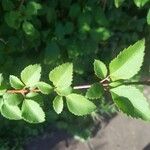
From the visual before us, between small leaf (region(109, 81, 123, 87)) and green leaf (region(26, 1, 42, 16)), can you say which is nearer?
small leaf (region(109, 81, 123, 87))

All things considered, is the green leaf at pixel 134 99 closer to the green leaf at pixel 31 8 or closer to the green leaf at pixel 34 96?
the green leaf at pixel 34 96

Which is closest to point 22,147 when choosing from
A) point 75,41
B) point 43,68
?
point 43,68

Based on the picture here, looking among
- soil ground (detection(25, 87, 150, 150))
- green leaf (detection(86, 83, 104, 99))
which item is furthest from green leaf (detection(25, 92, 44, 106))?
soil ground (detection(25, 87, 150, 150))

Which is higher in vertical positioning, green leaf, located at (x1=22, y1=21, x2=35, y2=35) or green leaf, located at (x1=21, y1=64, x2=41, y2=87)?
green leaf, located at (x1=21, y1=64, x2=41, y2=87)

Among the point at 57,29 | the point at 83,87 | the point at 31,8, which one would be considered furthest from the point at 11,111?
the point at 57,29

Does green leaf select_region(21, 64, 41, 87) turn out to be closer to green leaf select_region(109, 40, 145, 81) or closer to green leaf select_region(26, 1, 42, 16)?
green leaf select_region(109, 40, 145, 81)

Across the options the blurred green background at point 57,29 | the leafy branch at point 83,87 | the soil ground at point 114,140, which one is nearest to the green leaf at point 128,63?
the leafy branch at point 83,87

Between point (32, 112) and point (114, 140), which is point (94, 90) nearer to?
point (32, 112)

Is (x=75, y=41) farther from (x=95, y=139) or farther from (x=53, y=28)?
(x=95, y=139)
